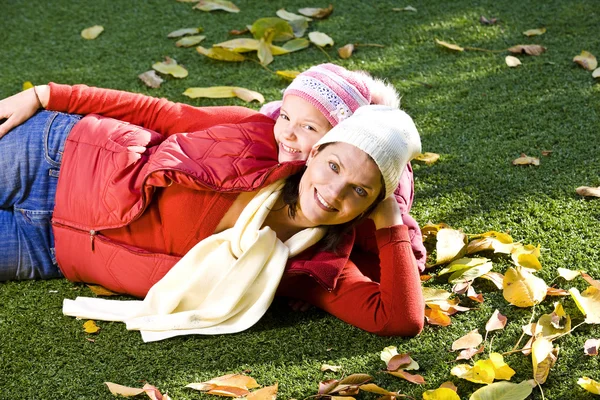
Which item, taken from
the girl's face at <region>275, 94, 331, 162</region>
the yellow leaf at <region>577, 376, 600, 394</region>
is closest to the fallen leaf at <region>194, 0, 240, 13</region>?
the girl's face at <region>275, 94, 331, 162</region>

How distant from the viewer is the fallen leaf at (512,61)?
4.22 m

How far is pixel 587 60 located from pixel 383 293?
2.21 meters

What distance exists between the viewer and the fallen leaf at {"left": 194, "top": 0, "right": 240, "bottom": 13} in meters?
4.76

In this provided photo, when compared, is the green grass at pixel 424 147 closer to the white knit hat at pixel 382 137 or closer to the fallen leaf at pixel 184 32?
the fallen leaf at pixel 184 32

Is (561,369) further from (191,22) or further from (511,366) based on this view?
(191,22)

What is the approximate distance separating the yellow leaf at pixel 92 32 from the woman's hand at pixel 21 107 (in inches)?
63.5

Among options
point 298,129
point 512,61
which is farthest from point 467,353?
point 512,61

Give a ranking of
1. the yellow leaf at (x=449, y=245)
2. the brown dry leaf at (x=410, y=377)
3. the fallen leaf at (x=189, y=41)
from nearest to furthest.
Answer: the brown dry leaf at (x=410, y=377) → the yellow leaf at (x=449, y=245) → the fallen leaf at (x=189, y=41)

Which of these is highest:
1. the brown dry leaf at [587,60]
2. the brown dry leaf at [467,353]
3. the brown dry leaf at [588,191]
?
the brown dry leaf at [467,353]

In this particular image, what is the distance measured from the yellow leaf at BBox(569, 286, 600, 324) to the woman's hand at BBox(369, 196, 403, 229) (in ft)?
1.93

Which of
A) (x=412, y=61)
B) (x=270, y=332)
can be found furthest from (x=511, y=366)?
(x=412, y=61)

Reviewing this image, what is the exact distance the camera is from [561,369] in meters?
2.43

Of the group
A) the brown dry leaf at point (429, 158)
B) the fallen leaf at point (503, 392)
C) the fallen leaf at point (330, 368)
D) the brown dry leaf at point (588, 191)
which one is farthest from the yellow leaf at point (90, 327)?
the brown dry leaf at point (588, 191)

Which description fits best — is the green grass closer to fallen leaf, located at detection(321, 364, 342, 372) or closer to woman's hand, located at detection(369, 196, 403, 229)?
fallen leaf, located at detection(321, 364, 342, 372)
